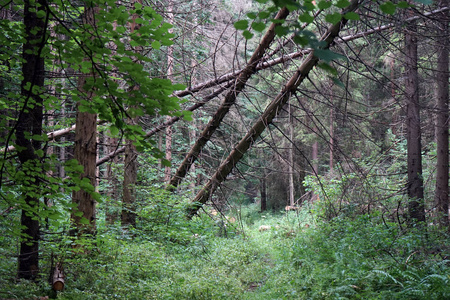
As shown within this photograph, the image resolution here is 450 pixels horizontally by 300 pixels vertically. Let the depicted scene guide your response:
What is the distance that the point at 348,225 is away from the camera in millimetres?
7855

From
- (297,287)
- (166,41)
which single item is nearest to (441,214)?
(297,287)

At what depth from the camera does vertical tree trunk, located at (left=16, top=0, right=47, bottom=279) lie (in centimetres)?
361

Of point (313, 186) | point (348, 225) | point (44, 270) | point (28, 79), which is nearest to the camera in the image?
point (28, 79)

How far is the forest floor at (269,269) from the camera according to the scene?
15.7ft

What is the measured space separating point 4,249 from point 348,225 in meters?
6.65

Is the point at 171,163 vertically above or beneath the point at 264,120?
beneath

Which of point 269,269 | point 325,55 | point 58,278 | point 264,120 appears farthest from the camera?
point 269,269

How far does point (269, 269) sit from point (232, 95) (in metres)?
3.88

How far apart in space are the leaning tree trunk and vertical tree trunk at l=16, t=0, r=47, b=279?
396 centimetres

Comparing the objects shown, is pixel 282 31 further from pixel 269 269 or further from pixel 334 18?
pixel 269 269

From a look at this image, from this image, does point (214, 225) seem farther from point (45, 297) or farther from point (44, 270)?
point (45, 297)

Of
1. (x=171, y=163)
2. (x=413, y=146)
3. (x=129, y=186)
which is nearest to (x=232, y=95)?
(x=171, y=163)

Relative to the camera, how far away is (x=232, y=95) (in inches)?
290

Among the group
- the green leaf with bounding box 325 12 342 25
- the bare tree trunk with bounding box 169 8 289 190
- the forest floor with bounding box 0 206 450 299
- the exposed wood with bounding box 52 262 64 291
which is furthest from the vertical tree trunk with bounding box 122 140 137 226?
the green leaf with bounding box 325 12 342 25
